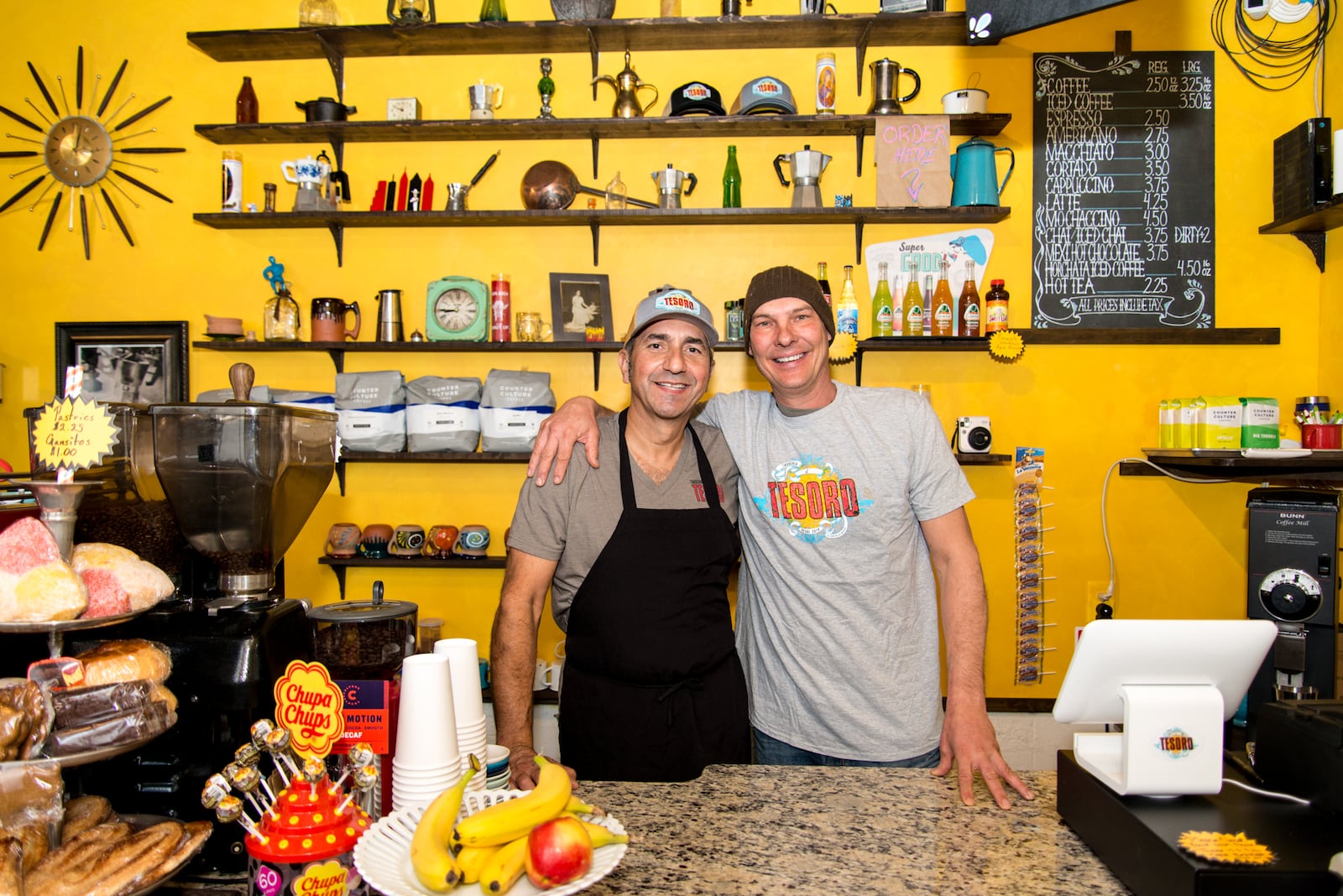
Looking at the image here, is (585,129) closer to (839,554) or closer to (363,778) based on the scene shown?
(839,554)

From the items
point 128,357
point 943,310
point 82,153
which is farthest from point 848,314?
point 82,153

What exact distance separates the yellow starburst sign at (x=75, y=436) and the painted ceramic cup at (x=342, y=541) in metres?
2.45

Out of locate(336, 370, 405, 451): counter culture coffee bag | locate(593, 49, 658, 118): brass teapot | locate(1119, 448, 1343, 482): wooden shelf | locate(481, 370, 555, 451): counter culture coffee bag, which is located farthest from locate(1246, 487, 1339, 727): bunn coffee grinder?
locate(336, 370, 405, 451): counter culture coffee bag

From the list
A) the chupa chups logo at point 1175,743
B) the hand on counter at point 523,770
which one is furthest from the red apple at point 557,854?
the chupa chups logo at point 1175,743

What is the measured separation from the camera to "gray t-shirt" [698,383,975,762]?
189 cm

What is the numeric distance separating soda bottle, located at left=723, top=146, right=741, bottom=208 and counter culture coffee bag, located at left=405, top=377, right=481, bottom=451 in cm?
131

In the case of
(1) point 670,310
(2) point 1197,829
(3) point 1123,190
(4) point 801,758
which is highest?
(3) point 1123,190

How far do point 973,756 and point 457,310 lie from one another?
2787 millimetres

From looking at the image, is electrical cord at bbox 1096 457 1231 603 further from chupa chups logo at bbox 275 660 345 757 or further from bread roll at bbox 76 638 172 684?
bread roll at bbox 76 638 172 684

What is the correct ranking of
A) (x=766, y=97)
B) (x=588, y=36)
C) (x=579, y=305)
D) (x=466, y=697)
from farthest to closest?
(x=579, y=305)
(x=588, y=36)
(x=766, y=97)
(x=466, y=697)

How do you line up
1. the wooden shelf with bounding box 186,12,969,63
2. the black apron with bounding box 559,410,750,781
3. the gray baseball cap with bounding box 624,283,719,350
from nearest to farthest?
the black apron with bounding box 559,410,750,781 < the gray baseball cap with bounding box 624,283,719,350 < the wooden shelf with bounding box 186,12,969,63

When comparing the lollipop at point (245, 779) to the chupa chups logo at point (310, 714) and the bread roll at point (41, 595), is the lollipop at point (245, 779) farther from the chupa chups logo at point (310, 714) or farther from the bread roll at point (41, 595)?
the bread roll at point (41, 595)

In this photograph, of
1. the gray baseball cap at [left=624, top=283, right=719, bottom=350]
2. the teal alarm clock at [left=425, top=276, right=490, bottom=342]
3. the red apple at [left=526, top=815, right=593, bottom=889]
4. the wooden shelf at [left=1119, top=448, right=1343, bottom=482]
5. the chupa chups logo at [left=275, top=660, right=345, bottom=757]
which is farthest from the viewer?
the teal alarm clock at [left=425, top=276, right=490, bottom=342]

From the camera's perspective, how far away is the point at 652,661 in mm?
1850
